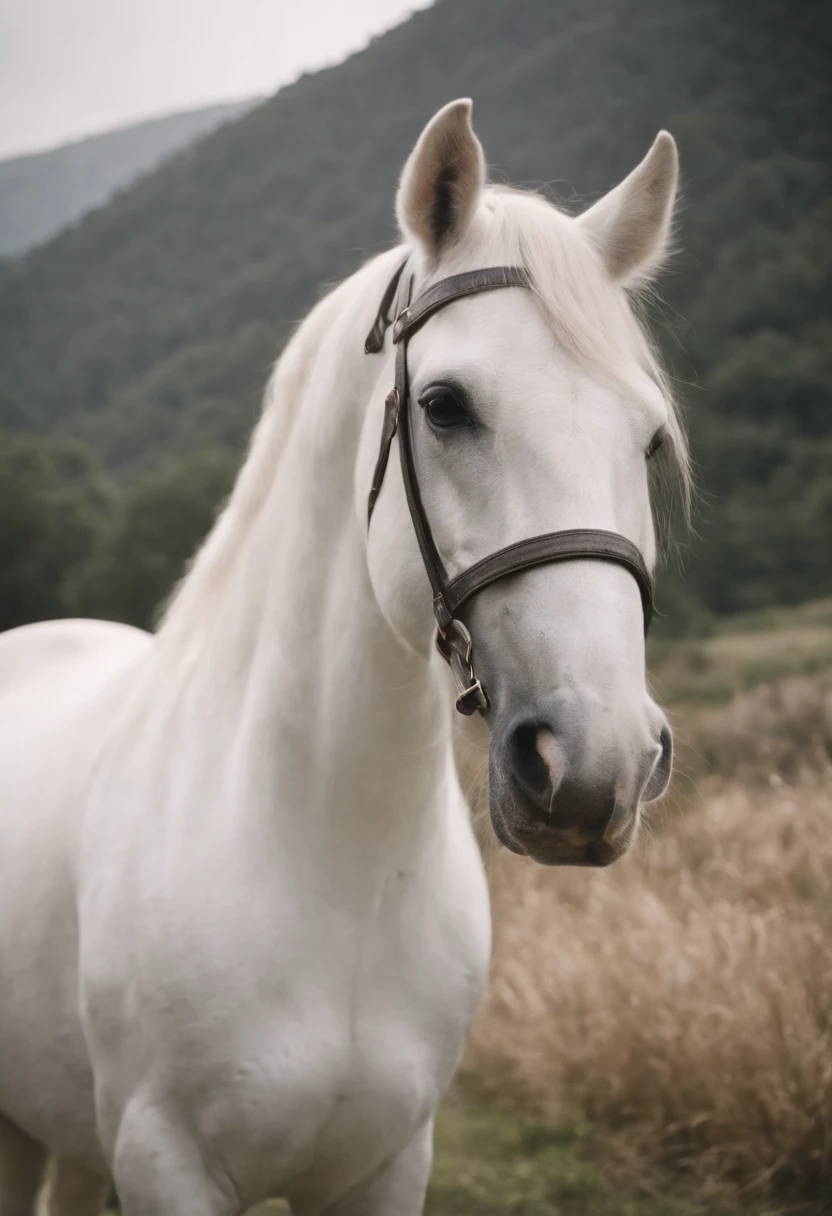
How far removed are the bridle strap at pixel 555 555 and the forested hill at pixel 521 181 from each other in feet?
49.6

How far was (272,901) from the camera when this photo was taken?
188 centimetres

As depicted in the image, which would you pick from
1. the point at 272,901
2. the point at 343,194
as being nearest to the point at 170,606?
the point at 272,901

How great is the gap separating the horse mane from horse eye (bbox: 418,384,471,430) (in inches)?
7.5

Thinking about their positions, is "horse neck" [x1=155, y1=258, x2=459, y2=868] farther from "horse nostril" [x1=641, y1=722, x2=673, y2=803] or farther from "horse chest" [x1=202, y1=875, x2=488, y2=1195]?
"horse nostril" [x1=641, y1=722, x2=673, y2=803]

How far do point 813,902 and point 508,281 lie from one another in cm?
374

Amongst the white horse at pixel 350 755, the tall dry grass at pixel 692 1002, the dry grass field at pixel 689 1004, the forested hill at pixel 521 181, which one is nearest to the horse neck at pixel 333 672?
the white horse at pixel 350 755

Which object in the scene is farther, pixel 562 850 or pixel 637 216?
pixel 637 216

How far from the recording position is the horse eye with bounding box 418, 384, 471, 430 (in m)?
1.55

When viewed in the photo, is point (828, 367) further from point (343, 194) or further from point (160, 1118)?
point (160, 1118)

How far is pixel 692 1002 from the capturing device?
399 centimetres

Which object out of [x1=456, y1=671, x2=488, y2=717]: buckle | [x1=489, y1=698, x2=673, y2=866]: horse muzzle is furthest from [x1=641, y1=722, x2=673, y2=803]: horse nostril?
[x1=456, y1=671, x2=488, y2=717]: buckle

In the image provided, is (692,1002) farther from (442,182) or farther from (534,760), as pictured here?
(442,182)

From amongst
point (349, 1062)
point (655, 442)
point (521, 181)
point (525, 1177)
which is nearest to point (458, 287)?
point (655, 442)

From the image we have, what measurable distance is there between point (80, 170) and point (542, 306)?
1342 inches
